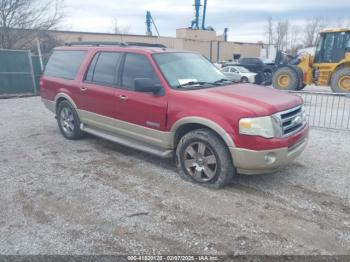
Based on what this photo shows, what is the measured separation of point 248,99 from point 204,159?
997 mm

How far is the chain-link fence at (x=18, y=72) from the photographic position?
Result: 1261cm

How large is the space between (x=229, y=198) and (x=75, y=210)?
1.90 metres

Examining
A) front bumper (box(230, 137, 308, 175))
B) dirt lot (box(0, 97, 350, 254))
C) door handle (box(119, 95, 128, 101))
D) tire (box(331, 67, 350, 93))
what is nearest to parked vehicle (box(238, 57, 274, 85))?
tire (box(331, 67, 350, 93))

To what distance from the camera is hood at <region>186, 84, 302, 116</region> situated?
376cm

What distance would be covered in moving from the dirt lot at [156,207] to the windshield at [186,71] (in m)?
1.41

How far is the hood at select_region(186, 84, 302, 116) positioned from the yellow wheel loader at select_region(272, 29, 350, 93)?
37.7 ft

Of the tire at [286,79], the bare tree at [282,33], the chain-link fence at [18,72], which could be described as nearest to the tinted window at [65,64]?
the chain-link fence at [18,72]

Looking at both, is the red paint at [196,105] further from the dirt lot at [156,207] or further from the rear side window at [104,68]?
the dirt lot at [156,207]

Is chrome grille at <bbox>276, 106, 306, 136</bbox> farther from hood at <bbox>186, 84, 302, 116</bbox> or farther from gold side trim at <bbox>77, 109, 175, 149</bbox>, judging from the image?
gold side trim at <bbox>77, 109, 175, 149</bbox>

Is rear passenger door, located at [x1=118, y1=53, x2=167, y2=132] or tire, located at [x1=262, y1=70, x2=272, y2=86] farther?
tire, located at [x1=262, y1=70, x2=272, y2=86]

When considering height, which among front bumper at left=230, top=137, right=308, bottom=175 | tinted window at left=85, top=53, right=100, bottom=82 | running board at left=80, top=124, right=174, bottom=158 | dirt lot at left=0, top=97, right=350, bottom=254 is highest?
tinted window at left=85, top=53, right=100, bottom=82

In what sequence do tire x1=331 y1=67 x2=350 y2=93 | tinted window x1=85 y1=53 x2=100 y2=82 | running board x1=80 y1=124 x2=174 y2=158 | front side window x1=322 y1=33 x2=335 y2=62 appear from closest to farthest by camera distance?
running board x1=80 y1=124 x2=174 y2=158 → tinted window x1=85 y1=53 x2=100 y2=82 → tire x1=331 y1=67 x2=350 y2=93 → front side window x1=322 y1=33 x2=335 y2=62

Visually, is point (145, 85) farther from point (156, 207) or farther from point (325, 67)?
point (325, 67)

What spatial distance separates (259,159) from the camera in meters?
3.71
